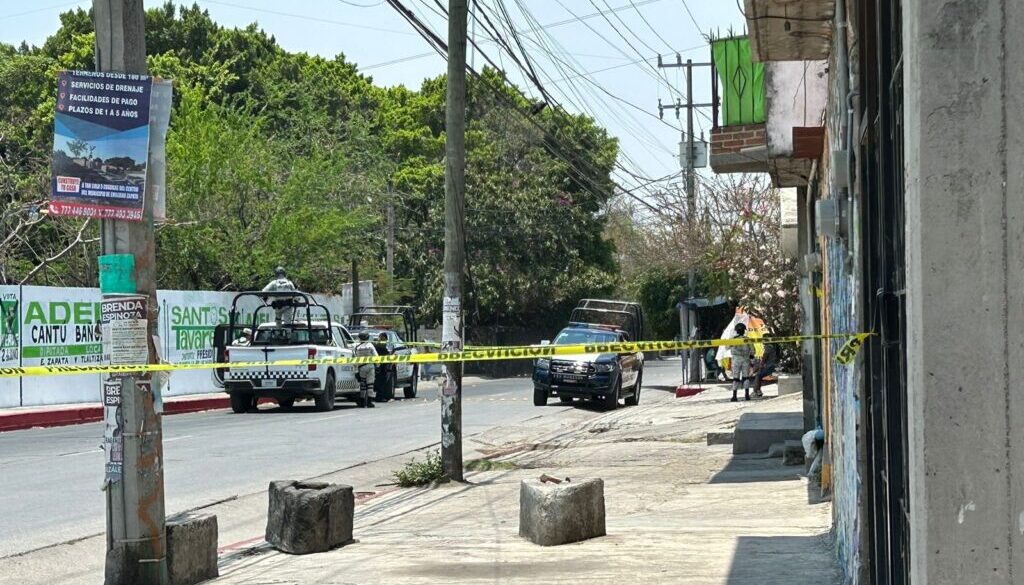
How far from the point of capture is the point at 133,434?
7.93 metres

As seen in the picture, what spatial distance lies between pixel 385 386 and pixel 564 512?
2230cm

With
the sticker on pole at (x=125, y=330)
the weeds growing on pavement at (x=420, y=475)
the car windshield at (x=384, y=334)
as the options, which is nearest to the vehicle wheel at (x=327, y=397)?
the car windshield at (x=384, y=334)

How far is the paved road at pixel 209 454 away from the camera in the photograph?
12023 mm

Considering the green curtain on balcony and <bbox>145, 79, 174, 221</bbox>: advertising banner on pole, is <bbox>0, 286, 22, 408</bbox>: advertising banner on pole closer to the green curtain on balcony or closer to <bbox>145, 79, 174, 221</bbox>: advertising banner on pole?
→ the green curtain on balcony

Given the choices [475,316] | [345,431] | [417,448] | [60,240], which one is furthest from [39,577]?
[475,316]

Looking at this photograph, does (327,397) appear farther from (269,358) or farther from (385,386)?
(385,386)

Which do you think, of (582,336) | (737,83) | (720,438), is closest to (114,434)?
(737,83)

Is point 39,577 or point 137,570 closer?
point 137,570

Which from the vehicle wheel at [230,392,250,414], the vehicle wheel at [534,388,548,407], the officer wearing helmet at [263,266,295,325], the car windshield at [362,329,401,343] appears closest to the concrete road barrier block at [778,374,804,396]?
the vehicle wheel at [534,388,548,407]

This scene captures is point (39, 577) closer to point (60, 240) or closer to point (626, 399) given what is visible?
point (626, 399)

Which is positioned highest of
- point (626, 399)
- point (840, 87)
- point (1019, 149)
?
point (840, 87)

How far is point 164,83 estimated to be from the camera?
26.5ft

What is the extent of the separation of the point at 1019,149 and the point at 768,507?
327 inches

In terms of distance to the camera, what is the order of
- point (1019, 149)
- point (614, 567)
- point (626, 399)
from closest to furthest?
point (1019, 149) → point (614, 567) → point (626, 399)
